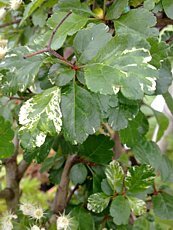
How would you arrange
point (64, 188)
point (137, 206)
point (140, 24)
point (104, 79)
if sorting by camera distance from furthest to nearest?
1. point (64, 188)
2. point (137, 206)
3. point (140, 24)
4. point (104, 79)

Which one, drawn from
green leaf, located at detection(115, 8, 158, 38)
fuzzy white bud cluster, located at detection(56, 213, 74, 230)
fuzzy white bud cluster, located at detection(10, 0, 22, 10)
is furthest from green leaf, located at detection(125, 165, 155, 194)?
fuzzy white bud cluster, located at detection(10, 0, 22, 10)

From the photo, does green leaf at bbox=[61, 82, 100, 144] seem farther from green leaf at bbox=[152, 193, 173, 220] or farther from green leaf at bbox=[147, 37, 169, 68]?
green leaf at bbox=[152, 193, 173, 220]

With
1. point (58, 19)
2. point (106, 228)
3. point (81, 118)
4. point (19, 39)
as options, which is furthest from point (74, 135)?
point (19, 39)

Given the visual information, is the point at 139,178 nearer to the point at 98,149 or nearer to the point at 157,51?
the point at 98,149

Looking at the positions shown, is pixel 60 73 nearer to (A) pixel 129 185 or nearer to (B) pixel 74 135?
(B) pixel 74 135

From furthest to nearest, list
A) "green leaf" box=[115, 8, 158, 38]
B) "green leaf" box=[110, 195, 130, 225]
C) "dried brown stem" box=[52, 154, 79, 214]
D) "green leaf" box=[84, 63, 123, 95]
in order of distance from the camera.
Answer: "dried brown stem" box=[52, 154, 79, 214] < "green leaf" box=[110, 195, 130, 225] < "green leaf" box=[115, 8, 158, 38] < "green leaf" box=[84, 63, 123, 95]

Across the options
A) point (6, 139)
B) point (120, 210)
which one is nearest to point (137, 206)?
point (120, 210)

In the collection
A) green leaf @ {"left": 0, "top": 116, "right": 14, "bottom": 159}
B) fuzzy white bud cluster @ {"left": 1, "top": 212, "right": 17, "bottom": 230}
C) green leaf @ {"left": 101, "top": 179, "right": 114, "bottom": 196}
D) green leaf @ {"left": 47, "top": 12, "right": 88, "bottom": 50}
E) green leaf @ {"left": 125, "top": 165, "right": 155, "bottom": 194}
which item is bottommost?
fuzzy white bud cluster @ {"left": 1, "top": 212, "right": 17, "bottom": 230}

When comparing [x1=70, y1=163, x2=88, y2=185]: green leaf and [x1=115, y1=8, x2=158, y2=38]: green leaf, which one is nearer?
[x1=115, y1=8, x2=158, y2=38]: green leaf

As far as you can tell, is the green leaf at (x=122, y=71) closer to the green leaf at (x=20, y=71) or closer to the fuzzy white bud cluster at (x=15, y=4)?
the green leaf at (x=20, y=71)
